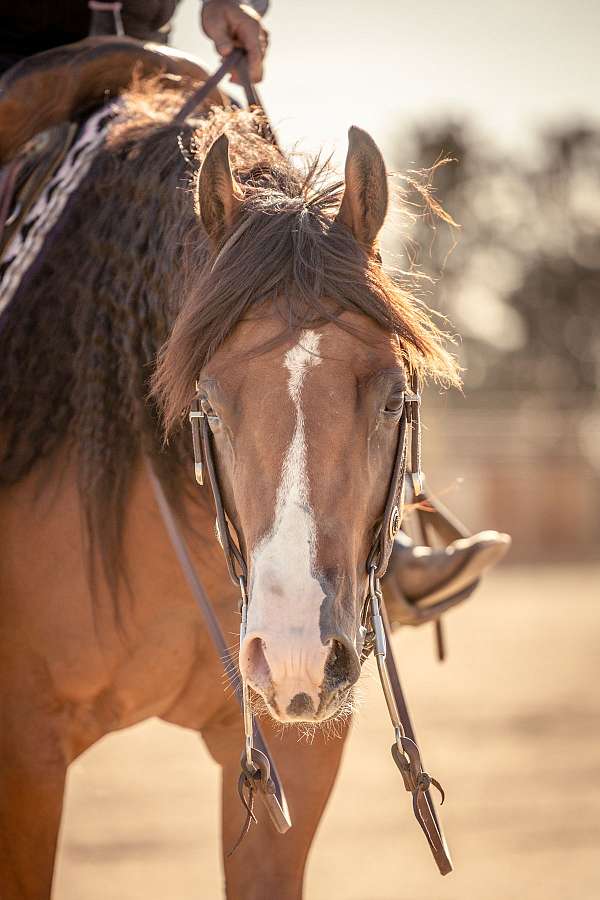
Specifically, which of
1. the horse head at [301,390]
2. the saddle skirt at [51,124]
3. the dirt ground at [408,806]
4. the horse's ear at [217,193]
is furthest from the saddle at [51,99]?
the dirt ground at [408,806]

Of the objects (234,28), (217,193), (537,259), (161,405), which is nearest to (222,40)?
(234,28)

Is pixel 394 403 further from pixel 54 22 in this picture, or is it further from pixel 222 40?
pixel 54 22

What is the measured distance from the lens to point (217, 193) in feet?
8.54

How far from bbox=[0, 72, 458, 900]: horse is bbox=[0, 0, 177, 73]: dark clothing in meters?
0.81

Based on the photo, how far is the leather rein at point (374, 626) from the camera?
2.44 m

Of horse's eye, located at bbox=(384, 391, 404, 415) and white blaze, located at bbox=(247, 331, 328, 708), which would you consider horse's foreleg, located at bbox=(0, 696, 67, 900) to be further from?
horse's eye, located at bbox=(384, 391, 404, 415)

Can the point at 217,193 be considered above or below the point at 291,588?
above

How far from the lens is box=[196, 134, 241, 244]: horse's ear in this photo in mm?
Result: 2572

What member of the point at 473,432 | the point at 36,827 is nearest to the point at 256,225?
the point at 36,827

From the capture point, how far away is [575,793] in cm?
712

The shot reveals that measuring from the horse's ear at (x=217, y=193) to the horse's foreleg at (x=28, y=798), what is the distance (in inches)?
49.6

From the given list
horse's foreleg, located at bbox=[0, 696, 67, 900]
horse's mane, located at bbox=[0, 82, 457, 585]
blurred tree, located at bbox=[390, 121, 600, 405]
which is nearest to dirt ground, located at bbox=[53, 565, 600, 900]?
horse's foreleg, located at bbox=[0, 696, 67, 900]

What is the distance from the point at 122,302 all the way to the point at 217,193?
580 mm

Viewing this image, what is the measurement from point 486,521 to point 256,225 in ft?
67.1
